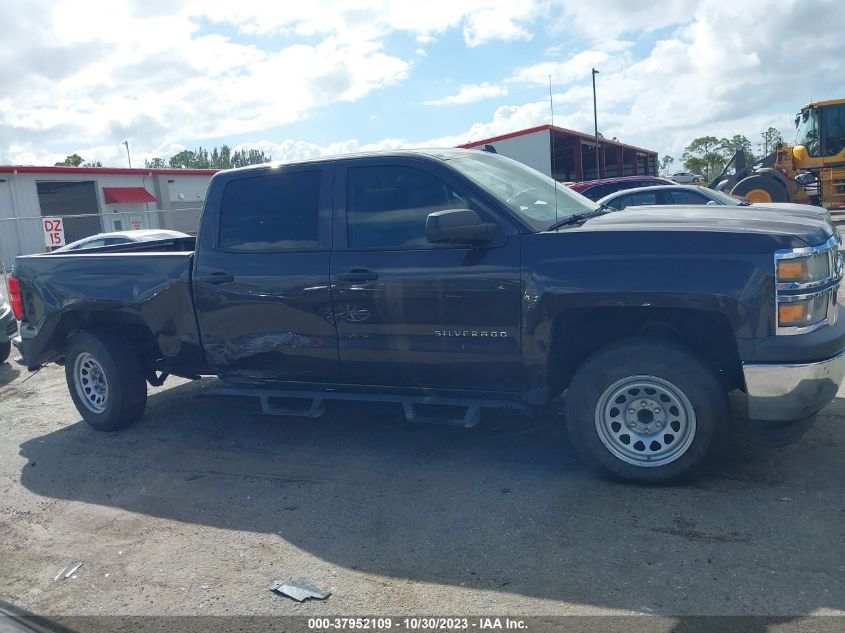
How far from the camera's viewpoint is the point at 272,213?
5.39 m

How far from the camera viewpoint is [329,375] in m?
5.25

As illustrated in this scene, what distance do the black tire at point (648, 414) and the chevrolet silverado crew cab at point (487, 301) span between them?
0.04ft

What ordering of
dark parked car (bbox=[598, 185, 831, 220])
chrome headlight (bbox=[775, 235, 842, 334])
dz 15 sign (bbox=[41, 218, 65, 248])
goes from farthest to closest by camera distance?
dz 15 sign (bbox=[41, 218, 65, 248])
dark parked car (bbox=[598, 185, 831, 220])
chrome headlight (bbox=[775, 235, 842, 334])

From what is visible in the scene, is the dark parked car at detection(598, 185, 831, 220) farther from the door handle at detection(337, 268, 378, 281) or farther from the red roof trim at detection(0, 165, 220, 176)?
the red roof trim at detection(0, 165, 220, 176)

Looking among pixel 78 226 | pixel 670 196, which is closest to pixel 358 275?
pixel 670 196

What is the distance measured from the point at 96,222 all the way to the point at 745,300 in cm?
3418

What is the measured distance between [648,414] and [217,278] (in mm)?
3078

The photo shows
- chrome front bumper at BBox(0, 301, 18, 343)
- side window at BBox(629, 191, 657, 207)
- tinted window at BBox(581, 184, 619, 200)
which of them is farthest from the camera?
tinted window at BBox(581, 184, 619, 200)

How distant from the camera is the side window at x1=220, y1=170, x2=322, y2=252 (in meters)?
5.25

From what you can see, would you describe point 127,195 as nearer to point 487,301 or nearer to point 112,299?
point 112,299

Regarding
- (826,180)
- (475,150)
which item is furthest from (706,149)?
(475,150)

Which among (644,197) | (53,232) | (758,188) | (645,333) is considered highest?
(53,232)

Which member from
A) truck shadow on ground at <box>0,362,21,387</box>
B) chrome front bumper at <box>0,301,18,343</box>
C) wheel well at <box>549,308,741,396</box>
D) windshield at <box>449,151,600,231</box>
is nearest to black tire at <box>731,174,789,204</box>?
windshield at <box>449,151,600,231</box>

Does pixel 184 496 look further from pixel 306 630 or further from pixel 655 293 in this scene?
pixel 655 293
